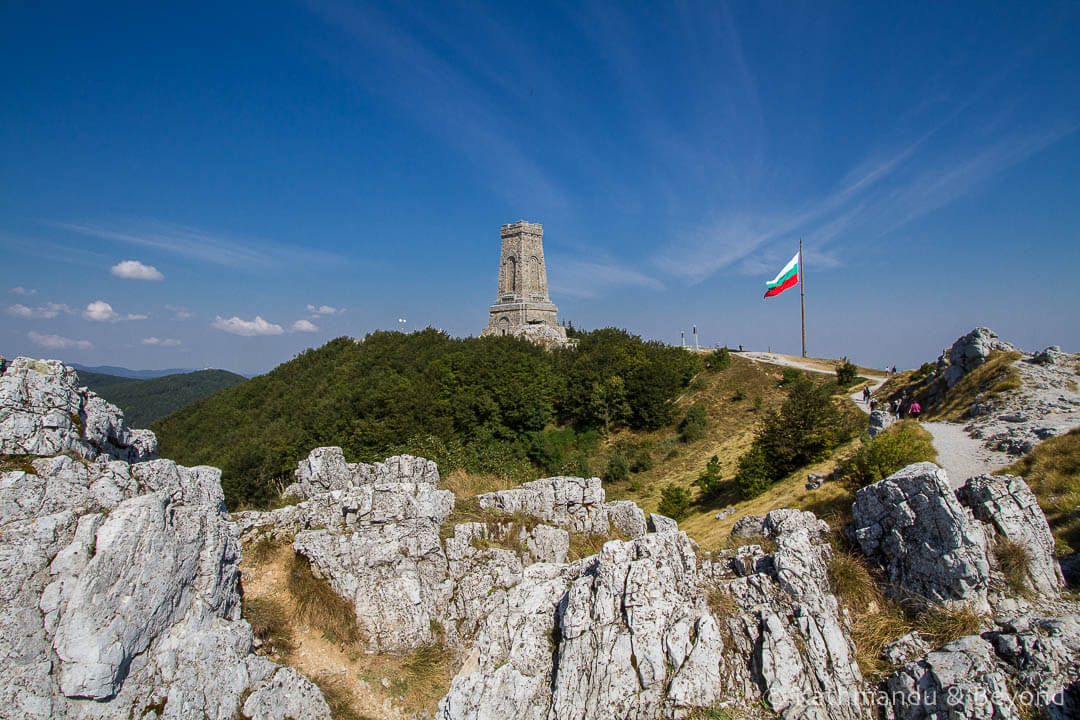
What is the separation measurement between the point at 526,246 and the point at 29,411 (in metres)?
43.8

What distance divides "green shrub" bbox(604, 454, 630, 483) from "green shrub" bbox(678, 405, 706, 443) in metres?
6.16

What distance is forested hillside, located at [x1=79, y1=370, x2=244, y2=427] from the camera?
350 ft

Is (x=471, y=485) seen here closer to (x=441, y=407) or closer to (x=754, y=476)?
(x=754, y=476)

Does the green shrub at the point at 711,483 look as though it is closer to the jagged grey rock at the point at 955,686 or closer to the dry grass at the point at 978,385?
the dry grass at the point at 978,385

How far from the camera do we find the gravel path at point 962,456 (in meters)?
15.3

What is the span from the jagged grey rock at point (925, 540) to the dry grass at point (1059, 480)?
3.07 m

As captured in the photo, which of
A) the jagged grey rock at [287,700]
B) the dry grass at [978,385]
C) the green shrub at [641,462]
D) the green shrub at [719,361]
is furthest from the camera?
the green shrub at [719,361]

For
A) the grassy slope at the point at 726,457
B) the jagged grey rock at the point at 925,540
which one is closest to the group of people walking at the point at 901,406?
the grassy slope at the point at 726,457

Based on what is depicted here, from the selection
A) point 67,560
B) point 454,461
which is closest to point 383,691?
point 67,560

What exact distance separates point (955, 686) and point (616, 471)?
85.1 ft

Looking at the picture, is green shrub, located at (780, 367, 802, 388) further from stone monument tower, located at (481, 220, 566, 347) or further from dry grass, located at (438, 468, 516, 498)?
dry grass, located at (438, 468, 516, 498)

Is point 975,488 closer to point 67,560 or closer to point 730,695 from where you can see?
point 730,695

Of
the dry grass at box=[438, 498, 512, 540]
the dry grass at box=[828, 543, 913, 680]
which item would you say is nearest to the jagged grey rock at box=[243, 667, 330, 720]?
the dry grass at box=[438, 498, 512, 540]

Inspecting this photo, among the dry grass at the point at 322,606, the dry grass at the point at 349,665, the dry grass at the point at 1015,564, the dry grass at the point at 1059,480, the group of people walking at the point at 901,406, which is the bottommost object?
the dry grass at the point at 349,665
